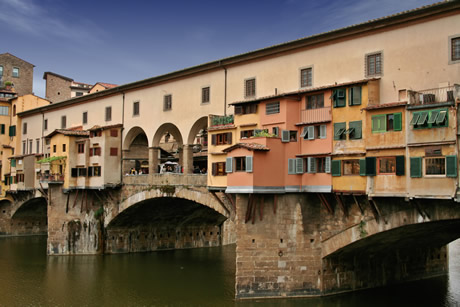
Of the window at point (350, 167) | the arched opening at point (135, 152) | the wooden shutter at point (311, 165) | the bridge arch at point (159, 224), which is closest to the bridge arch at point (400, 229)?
the window at point (350, 167)

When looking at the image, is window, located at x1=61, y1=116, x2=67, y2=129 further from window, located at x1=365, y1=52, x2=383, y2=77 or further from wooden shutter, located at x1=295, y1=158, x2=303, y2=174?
window, located at x1=365, y1=52, x2=383, y2=77

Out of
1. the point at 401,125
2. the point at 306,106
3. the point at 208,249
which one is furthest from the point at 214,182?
the point at 208,249

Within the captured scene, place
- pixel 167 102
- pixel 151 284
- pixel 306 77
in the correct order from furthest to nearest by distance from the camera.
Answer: pixel 167 102 < pixel 151 284 < pixel 306 77

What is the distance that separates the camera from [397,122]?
76.9ft

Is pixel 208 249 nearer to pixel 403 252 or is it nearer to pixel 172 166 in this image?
pixel 172 166

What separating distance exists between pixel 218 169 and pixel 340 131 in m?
8.87

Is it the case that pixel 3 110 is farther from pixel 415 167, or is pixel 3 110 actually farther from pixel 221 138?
pixel 415 167

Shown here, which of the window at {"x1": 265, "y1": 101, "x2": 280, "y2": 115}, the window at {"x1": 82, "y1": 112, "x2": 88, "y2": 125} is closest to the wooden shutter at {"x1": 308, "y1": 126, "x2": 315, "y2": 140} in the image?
the window at {"x1": 265, "y1": 101, "x2": 280, "y2": 115}

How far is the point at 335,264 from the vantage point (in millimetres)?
28375

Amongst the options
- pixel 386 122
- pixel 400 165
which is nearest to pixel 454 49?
pixel 386 122

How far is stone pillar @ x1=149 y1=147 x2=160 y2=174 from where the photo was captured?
41.3 metres

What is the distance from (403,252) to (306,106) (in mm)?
11995

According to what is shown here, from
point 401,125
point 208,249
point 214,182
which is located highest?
point 401,125

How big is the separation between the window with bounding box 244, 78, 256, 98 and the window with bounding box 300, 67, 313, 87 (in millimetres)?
3782
